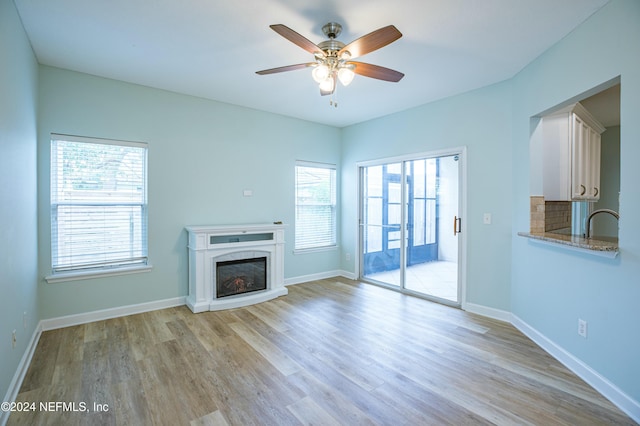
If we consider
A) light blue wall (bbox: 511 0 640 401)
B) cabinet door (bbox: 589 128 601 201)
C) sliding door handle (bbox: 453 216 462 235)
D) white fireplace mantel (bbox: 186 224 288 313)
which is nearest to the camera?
light blue wall (bbox: 511 0 640 401)

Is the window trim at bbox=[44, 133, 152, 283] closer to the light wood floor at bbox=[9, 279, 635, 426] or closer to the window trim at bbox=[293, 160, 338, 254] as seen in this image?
the light wood floor at bbox=[9, 279, 635, 426]

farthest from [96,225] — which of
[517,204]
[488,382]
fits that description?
[517,204]

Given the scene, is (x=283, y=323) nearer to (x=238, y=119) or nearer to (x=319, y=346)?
(x=319, y=346)

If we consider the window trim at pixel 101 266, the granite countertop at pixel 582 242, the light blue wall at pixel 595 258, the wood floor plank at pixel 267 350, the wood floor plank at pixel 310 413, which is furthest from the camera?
the window trim at pixel 101 266

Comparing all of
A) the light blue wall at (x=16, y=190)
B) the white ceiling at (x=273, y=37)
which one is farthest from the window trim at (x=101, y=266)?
the white ceiling at (x=273, y=37)

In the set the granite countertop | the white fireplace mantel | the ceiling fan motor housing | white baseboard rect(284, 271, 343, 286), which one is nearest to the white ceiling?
the ceiling fan motor housing

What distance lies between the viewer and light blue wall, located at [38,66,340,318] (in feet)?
10.6

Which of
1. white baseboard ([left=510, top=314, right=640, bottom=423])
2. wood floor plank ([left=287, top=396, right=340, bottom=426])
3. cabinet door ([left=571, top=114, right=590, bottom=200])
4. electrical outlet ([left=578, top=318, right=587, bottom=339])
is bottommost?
wood floor plank ([left=287, top=396, right=340, bottom=426])

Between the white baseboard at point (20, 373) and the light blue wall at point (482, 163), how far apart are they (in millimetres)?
4326

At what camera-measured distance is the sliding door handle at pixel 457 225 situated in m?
3.92

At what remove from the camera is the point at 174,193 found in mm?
3922

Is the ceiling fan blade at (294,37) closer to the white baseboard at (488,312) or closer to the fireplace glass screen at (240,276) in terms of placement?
the fireplace glass screen at (240,276)

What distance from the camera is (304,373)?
7.91ft

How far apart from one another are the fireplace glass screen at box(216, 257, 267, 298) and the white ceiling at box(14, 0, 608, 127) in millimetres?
2309
